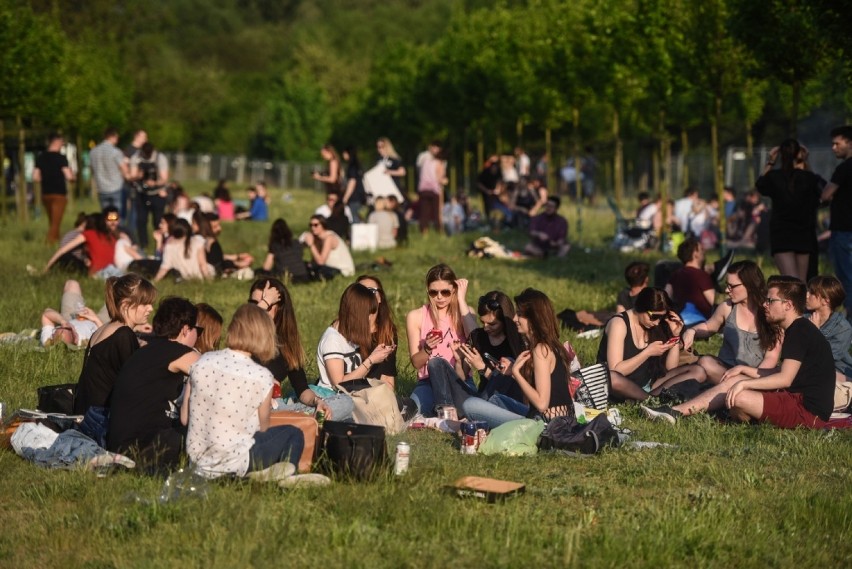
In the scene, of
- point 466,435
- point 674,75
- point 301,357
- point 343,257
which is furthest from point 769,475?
A: point 674,75

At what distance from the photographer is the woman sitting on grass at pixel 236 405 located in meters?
8.08

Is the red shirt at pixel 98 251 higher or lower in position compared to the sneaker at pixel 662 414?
higher

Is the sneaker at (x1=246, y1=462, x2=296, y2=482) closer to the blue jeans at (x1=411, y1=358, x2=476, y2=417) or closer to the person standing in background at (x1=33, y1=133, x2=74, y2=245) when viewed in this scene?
the blue jeans at (x1=411, y1=358, x2=476, y2=417)

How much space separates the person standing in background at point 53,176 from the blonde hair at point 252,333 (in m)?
16.5

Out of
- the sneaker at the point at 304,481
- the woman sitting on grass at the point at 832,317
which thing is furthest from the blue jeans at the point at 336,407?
the woman sitting on grass at the point at 832,317

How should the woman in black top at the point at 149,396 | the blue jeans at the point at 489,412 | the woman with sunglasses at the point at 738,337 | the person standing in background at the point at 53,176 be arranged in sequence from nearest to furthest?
the woman in black top at the point at 149,396 → the blue jeans at the point at 489,412 → the woman with sunglasses at the point at 738,337 → the person standing in background at the point at 53,176

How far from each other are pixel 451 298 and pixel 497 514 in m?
3.79

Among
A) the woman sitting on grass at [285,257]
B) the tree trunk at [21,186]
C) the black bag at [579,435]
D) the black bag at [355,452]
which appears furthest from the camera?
the tree trunk at [21,186]

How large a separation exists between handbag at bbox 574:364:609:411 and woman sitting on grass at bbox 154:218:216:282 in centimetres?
977

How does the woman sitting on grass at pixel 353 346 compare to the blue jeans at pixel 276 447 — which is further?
the woman sitting on grass at pixel 353 346

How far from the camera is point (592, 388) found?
1095cm

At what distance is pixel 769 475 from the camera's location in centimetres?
873

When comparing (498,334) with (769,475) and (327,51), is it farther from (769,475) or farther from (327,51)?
(327,51)

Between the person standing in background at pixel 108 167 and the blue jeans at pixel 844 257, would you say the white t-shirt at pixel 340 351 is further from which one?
the person standing in background at pixel 108 167
